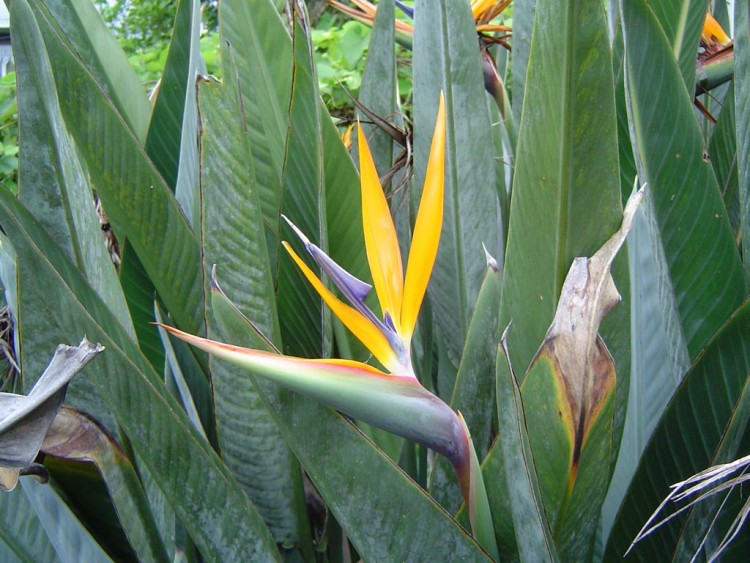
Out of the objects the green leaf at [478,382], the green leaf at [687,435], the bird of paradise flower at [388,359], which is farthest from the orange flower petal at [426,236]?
the green leaf at [687,435]

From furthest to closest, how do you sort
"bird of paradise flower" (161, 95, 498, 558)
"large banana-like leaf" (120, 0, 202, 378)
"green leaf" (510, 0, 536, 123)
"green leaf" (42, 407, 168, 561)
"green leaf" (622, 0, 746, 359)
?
"green leaf" (510, 0, 536, 123) → "large banana-like leaf" (120, 0, 202, 378) → "green leaf" (622, 0, 746, 359) → "green leaf" (42, 407, 168, 561) → "bird of paradise flower" (161, 95, 498, 558)

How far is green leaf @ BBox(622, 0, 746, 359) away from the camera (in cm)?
57

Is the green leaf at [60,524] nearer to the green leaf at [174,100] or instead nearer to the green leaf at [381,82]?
the green leaf at [174,100]

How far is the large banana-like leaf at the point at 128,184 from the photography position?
0.59 metres

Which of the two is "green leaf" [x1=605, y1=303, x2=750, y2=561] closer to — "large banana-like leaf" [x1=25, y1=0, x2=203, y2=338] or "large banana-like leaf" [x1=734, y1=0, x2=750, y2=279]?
"large banana-like leaf" [x1=734, y1=0, x2=750, y2=279]

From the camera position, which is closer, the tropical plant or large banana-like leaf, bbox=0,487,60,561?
the tropical plant

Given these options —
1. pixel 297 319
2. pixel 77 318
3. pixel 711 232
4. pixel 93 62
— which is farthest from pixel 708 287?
pixel 93 62

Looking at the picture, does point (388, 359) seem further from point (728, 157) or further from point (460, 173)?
point (728, 157)

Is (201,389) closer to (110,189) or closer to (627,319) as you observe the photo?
(110,189)


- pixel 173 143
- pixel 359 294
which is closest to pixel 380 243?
pixel 359 294

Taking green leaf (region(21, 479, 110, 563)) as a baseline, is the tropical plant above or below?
above

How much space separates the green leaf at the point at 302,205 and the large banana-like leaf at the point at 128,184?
80 mm

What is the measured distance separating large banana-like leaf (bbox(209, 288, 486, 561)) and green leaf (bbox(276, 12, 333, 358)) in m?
0.17

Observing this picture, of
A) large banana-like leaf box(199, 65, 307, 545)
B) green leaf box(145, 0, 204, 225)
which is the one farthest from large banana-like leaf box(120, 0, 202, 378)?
large banana-like leaf box(199, 65, 307, 545)
